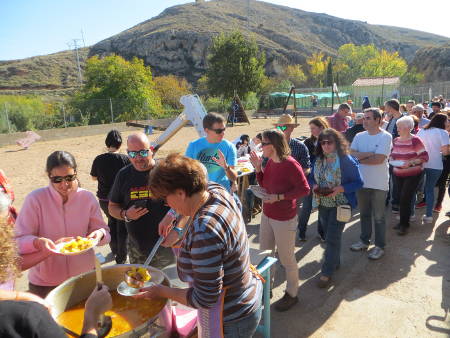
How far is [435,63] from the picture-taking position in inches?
2420

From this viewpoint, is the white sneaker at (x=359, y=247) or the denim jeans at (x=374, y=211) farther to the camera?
the white sneaker at (x=359, y=247)

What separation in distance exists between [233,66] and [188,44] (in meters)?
49.0

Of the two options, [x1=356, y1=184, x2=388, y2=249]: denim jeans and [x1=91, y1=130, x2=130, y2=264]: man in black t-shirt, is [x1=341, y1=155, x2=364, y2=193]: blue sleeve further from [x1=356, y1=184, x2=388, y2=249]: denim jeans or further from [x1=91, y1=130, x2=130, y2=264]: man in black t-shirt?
[x1=91, y1=130, x2=130, y2=264]: man in black t-shirt

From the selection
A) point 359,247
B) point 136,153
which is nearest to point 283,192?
point 136,153

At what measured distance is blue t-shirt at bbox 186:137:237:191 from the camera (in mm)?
4004

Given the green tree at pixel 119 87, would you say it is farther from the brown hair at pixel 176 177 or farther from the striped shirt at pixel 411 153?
the brown hair at pixel 176 177

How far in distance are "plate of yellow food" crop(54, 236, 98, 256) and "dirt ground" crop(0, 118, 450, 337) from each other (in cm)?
198

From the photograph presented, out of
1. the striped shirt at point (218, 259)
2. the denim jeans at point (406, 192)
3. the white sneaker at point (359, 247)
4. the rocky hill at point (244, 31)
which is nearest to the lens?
the striped shirt at point (218, 259)

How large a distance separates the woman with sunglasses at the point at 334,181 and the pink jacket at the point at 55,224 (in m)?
2.48

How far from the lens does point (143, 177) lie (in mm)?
3055

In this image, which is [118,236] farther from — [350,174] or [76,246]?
[350,174]

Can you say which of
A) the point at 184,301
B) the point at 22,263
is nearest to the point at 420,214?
the point at 184,301

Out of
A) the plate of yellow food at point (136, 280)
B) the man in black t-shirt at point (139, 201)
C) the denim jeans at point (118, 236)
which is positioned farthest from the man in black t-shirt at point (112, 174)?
the plate of yellow food at point (136, 280)

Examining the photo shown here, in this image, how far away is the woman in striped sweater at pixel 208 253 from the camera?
152 cm
